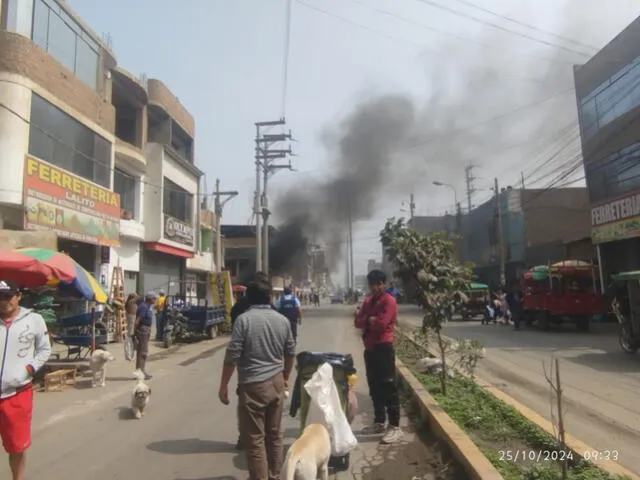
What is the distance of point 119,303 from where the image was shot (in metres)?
14.5

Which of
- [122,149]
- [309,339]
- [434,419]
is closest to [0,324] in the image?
[434,419]

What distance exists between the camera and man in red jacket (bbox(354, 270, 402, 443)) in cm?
495

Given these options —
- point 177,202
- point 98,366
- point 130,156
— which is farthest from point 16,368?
point 177,202

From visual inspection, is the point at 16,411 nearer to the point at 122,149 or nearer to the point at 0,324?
the point at 0,324

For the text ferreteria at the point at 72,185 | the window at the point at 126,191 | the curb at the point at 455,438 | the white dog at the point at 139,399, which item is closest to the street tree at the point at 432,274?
the curb at the point at 455,438

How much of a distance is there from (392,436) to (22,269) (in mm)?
5450

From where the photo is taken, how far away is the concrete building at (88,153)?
12352 millimetres

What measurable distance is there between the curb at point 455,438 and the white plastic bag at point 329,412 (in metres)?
0.85

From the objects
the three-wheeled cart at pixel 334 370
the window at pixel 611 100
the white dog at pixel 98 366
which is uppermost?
the window at pixel 611 100

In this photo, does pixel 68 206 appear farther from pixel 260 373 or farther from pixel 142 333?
pixel 260 373

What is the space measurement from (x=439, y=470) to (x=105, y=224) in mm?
14492

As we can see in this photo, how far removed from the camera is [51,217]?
1320 centimetres

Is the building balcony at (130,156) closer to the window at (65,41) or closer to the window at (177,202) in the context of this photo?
the window at (177,202)

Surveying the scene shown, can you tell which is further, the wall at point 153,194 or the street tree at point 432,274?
the wall at point 153,194
